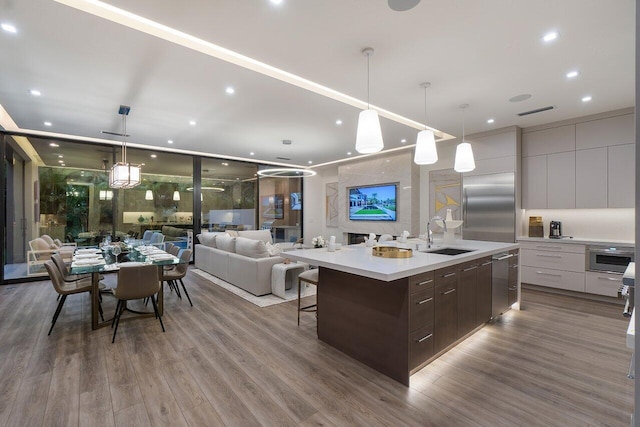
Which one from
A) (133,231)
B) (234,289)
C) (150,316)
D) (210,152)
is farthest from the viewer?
(210,152)

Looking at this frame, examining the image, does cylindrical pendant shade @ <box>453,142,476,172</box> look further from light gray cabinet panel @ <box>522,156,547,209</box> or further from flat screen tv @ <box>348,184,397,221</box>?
flat screen tv @ <box>348,184,397,221</box>

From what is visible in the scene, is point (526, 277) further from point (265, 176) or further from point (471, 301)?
point (265, 176)

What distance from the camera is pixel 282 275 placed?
444 cm

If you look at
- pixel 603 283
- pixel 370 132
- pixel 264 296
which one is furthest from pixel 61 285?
pixel 603 283

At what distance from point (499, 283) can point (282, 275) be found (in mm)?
2912

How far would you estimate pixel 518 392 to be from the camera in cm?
216

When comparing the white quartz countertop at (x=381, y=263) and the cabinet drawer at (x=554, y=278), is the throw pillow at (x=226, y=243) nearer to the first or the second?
the white quartz countertop at (x=381, y=263)

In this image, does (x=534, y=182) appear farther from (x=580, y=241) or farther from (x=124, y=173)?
(x=124, y=173)

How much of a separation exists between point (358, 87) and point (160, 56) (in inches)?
86.2

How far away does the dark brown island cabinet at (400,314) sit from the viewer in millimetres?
2225

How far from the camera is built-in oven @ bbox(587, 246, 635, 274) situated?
4125mm

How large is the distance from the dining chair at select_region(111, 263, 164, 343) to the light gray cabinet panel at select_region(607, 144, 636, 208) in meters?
6.57

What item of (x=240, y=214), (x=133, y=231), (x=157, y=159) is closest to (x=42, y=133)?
(x=157, y=159)

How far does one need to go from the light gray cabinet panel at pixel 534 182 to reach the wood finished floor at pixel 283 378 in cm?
228
